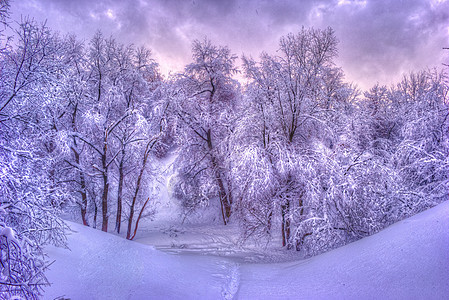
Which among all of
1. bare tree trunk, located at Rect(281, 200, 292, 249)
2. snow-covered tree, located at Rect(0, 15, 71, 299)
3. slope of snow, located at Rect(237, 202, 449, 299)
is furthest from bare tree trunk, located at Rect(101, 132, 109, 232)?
slope of snow, located at Rect(237, 202, 449, 299)

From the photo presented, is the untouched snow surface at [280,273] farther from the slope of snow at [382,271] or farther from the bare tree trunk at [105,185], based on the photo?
the bare tree trunk at [105,185]

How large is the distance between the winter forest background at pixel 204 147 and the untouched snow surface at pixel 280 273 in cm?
71

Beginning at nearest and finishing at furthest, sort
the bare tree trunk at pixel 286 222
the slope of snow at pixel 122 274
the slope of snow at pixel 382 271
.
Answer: the slope of snow at pixel 382 271
the slope of snow at pixel 122 274
the bare tree trunk at pixel 286 222

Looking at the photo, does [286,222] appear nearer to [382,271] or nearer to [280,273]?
[280,273]

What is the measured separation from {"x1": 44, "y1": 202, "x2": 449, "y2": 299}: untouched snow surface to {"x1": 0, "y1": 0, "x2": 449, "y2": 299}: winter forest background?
712 millimetres

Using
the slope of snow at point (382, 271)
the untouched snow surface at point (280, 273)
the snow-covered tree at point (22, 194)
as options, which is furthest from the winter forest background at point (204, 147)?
the slope of snow at point (382, 271)

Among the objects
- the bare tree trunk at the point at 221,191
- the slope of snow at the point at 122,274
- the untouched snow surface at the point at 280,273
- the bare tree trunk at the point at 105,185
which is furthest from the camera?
the bare tree trunk at the point at 221,191

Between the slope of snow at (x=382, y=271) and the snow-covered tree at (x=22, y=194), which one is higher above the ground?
the snow-covered tree at (x=22, y=194)

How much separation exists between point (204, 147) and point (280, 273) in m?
8.63

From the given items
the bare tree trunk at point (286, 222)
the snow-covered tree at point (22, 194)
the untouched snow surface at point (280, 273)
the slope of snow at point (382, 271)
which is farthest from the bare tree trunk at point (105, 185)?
the slope of snow at point (382, 271)

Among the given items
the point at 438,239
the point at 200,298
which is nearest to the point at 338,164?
the point at 438,239

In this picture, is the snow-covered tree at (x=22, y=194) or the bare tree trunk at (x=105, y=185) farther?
the bare tree trunk at (x=105, y=185)

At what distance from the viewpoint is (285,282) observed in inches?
177

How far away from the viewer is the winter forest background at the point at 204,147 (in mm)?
4156
